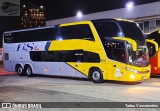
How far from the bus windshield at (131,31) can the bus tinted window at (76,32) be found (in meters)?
2.00

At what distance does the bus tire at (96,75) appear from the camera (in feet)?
54.0

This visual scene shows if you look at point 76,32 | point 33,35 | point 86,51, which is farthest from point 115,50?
point 33,35

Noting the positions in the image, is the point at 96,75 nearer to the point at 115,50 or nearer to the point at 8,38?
the point at 115,50

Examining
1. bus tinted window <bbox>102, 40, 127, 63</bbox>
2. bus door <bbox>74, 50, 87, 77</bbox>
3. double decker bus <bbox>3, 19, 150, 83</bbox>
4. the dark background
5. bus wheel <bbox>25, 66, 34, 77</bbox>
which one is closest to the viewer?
bus tinted window <bbox>102, 40, 127, 63</bbox>

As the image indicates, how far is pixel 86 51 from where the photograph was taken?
1720 cm

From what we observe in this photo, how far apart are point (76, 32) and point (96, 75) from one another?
2918 mm

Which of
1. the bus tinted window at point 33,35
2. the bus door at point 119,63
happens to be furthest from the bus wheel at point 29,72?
the bus door at point 119,63

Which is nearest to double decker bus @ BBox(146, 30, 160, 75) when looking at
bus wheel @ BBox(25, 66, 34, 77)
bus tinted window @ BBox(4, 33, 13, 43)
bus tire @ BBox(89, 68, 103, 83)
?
bus tire @ BBox(89, 68, 103, 83)

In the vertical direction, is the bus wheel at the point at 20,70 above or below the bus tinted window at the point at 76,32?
below

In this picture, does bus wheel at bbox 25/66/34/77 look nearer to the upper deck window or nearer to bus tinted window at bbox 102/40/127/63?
the upper deck window

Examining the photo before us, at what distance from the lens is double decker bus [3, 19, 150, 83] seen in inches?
603

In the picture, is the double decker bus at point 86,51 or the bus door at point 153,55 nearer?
the double decker bus at point 86,51

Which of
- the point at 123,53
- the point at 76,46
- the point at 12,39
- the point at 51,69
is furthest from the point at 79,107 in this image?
the point at 12,39

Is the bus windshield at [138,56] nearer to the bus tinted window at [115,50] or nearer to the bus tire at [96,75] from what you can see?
the bus tinted window at [115,50]
